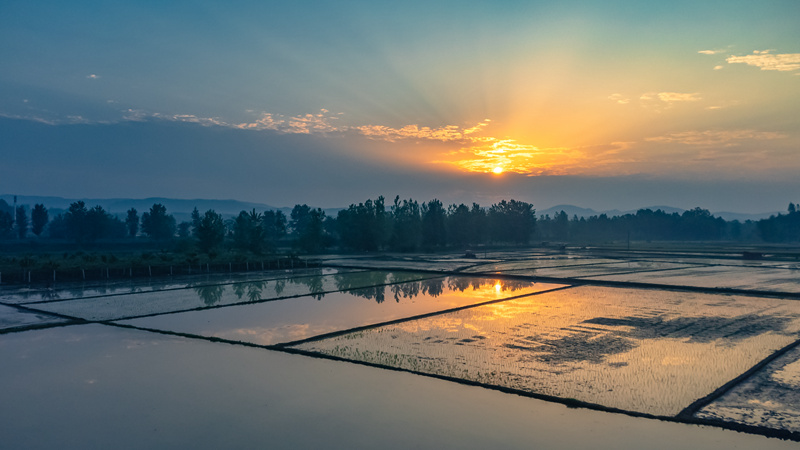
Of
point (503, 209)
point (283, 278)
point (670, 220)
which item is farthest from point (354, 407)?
point (670, 220)

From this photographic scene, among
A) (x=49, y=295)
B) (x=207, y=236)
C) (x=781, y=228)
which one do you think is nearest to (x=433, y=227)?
(x=207, y=236)

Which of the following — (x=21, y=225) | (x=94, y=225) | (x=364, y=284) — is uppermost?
(x=21, y=225)

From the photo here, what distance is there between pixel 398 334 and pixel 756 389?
393 inches

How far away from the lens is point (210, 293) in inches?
1081

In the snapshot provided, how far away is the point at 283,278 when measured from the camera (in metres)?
36.5

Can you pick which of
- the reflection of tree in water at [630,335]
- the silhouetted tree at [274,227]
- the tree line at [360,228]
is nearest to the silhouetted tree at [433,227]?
the tree line at [360,228]

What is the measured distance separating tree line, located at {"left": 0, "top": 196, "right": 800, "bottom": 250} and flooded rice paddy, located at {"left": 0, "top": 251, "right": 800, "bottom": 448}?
30202 millimetres

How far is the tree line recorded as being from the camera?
7038cm

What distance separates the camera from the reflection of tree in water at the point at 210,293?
81.5 ft

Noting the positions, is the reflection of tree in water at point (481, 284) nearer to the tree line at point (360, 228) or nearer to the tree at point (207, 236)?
the tree line at point (360, 228)

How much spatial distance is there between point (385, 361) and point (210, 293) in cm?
1754

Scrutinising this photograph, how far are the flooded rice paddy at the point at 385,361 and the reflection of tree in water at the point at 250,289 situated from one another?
1.74ft

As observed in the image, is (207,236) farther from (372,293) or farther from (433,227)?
(433,227)

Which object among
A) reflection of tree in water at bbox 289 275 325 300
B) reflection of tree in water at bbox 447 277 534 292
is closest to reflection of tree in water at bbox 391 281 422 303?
reflection of tree in water at bbox 447 277 534 292
